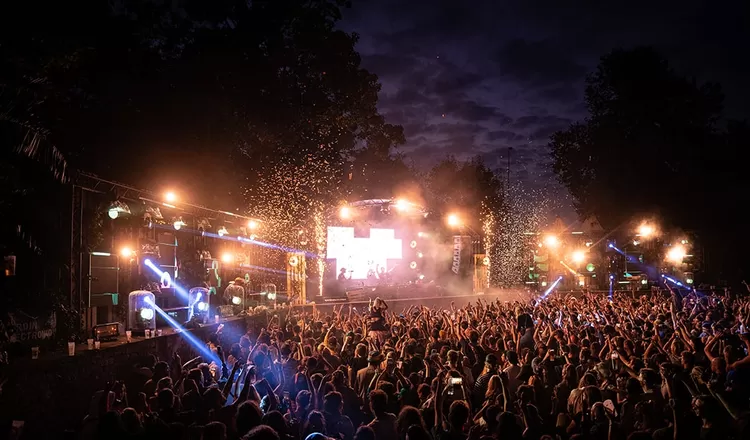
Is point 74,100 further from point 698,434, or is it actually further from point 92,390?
point 698,434

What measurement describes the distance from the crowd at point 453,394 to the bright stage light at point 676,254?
104ft

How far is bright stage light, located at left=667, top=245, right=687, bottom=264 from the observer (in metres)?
38.0

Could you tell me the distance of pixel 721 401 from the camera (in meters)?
5.26

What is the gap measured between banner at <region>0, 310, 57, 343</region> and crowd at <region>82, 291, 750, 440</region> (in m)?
4.38

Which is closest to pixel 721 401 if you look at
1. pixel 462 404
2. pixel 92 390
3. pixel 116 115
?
pixel 462 404

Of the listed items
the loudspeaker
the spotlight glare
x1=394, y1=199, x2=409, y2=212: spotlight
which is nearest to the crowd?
the loudspeaker

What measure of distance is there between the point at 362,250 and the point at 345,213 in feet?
7.29

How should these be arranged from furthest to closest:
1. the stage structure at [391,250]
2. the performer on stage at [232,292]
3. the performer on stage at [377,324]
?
the stage structure at [391,250], the performer on stage at [232,292], the performer on stage at [377,324]

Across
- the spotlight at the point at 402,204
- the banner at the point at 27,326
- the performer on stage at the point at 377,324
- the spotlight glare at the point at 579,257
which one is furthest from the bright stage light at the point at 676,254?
the banner at the point at 27,326

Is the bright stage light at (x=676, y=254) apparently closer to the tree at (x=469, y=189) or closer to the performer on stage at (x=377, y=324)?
the tree at (x=469, y=189)

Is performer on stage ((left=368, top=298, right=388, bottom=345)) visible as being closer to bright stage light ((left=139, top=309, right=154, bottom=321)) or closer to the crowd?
the crowd

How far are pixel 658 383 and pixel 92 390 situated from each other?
8528 mm

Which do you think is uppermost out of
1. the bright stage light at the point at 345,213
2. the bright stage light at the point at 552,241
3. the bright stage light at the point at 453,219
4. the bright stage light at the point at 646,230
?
the bright stage light at the point at 345,213

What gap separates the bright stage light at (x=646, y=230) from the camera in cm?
3834
